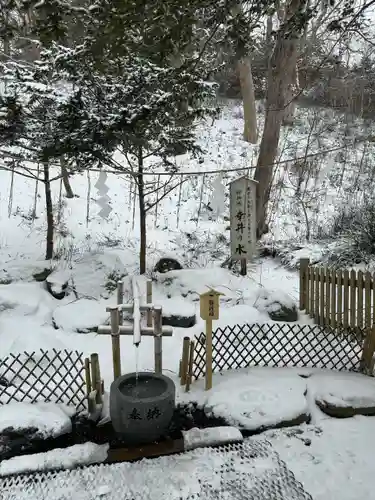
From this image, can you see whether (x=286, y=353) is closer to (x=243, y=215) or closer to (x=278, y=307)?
(x=278, y=307)

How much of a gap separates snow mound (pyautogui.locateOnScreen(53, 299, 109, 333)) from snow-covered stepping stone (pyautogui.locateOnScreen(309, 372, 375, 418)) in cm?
282

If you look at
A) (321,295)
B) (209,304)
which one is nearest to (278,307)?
(321,295)

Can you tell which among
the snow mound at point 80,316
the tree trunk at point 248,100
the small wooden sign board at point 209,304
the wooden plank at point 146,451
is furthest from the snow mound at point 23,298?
the tree trunk at point 248,100

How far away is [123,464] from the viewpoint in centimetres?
326

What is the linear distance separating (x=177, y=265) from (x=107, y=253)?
1.31 m

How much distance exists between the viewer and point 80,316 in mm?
5391

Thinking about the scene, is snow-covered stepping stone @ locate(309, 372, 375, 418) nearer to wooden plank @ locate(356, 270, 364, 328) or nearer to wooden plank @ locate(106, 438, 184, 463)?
wooden plank @ locate(356, 270, 364, 328)

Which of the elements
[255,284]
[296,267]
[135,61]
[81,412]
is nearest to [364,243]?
[296,267]

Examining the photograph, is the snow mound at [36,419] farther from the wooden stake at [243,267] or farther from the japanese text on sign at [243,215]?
the wooden stake at [243,267]

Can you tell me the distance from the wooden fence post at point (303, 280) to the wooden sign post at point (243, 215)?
2.73 feet

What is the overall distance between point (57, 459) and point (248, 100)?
11.9 meters

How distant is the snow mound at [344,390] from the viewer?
155 inches

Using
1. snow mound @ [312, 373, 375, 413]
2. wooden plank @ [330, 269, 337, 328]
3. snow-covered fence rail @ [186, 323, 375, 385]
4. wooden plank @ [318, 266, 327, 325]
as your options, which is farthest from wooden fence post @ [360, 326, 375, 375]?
wooden plank @ [318, 266, 327, 325]

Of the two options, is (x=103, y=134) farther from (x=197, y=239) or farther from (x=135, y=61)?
(x=197, y=239)
